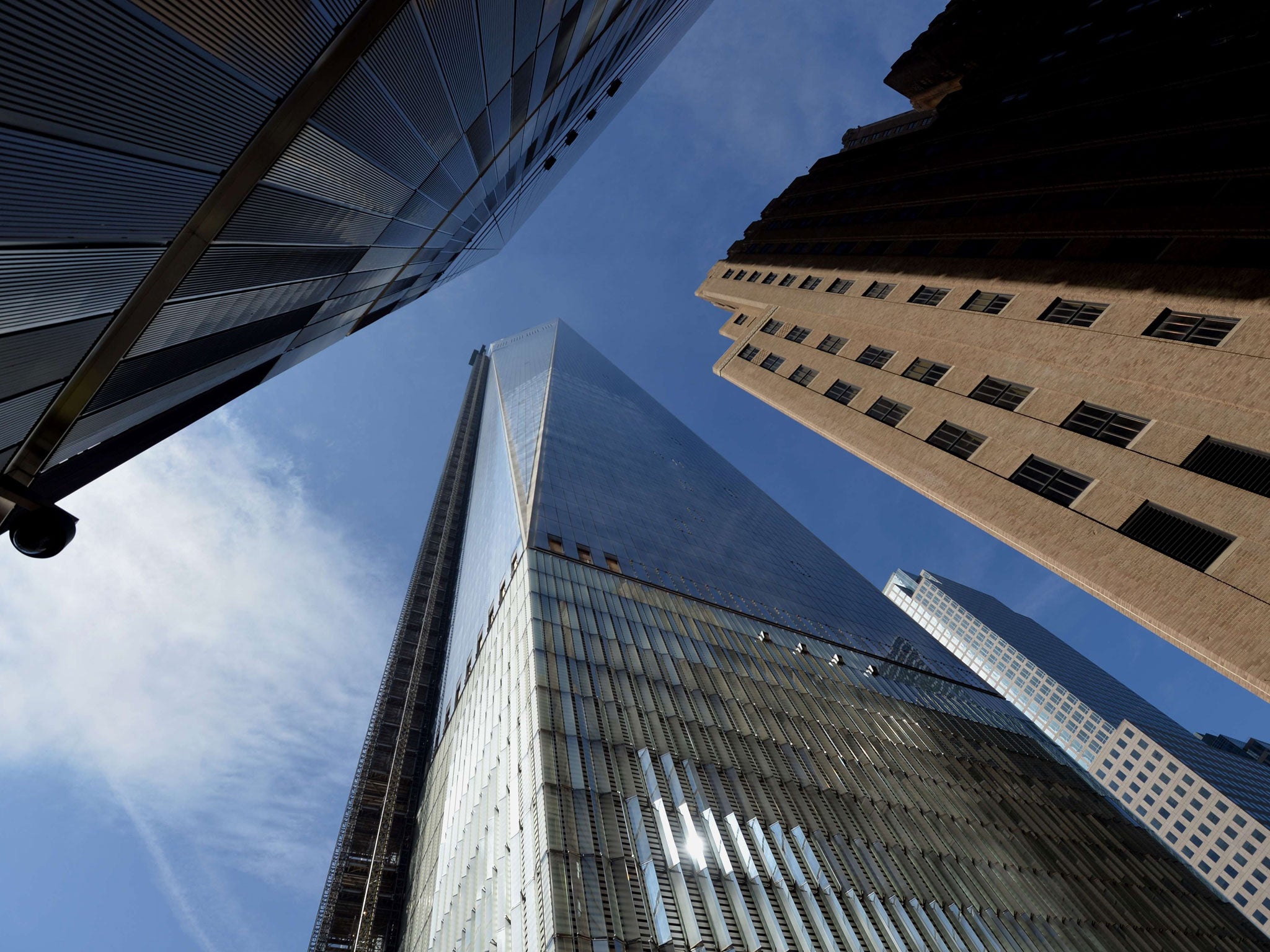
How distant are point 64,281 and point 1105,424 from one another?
24341 millimetres

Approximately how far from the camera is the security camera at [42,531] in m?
4.89

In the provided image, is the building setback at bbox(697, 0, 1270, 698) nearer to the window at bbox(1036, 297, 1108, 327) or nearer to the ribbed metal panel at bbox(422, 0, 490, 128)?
the window at bbox(1036, 297, 1108, 327)

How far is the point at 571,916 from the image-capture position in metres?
16.5

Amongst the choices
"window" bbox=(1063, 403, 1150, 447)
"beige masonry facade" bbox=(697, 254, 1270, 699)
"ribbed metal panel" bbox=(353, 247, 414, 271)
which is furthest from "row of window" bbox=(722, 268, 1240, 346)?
"ribbed metal panel" bbox=(353, 247, 414, 271)

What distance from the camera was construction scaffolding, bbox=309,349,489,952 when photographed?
4512cm

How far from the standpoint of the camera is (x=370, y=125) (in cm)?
893

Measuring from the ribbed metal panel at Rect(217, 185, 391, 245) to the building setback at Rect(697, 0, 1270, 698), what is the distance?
21112 mm

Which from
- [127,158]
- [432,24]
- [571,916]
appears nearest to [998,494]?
[571,916]

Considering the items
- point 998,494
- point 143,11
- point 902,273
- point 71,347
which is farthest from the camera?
point 902,273

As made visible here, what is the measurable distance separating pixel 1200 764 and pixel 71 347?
620 feet

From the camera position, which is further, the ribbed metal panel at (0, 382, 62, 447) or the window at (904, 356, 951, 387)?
the window at (904, 356, 951, 387)

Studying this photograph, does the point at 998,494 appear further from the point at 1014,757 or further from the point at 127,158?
the point at 1014,757

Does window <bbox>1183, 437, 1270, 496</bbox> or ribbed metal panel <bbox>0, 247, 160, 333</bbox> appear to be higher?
ribbed metal panel <bbox>0, 247, 160, 333</bbox>

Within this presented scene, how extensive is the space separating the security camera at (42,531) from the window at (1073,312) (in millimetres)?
25554
